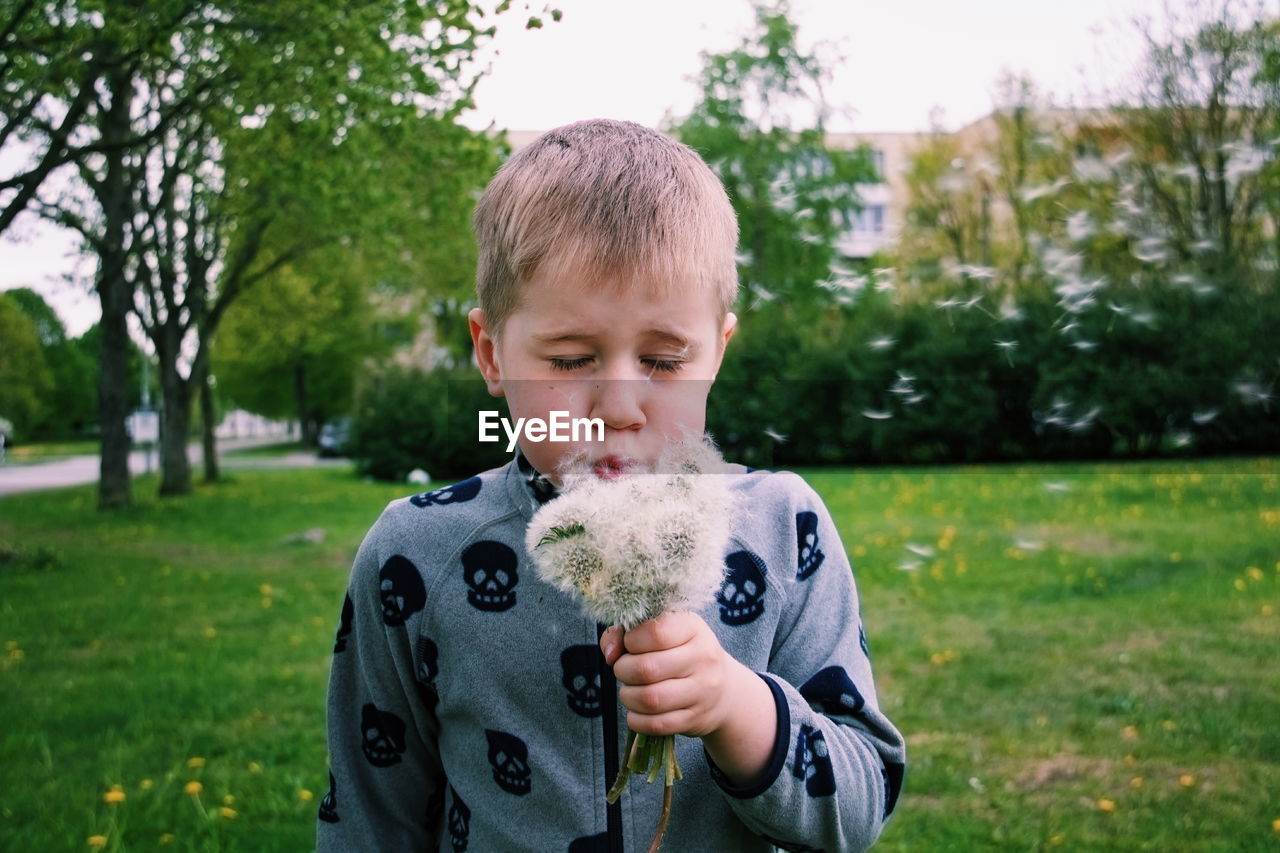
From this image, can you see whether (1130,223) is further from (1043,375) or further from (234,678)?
(234,678)

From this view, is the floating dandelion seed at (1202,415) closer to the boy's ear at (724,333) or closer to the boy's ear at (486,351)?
the boy's ear at (724,333)

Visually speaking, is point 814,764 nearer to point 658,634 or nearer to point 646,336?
point 658,634

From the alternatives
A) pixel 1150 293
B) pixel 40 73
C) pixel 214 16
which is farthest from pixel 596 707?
pixel 1150 293

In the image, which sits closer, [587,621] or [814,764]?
[814,764]

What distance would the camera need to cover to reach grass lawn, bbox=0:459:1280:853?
15.2 feet

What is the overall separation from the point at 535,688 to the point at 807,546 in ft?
1.80

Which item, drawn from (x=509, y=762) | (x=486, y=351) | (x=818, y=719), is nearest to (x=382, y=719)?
(x=509, y=762)

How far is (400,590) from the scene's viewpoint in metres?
1.89

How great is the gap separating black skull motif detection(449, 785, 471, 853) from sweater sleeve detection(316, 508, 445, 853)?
0.26 ft

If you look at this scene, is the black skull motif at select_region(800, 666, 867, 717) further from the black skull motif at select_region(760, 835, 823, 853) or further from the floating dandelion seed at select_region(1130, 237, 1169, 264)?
the floating dandelion seed at select_region(1130, 237, 1169, 264)

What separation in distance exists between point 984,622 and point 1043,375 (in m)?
9.71

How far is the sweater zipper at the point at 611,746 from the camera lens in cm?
173

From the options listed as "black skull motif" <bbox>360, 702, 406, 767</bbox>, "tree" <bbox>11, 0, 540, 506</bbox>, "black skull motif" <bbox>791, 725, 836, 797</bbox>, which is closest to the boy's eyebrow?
"black skull motif" <bbox>791, 725, 836, 797</bbox>

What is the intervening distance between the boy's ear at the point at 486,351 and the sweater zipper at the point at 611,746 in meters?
0.49
